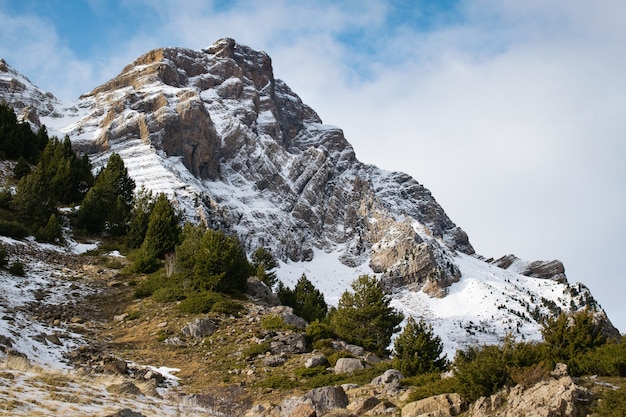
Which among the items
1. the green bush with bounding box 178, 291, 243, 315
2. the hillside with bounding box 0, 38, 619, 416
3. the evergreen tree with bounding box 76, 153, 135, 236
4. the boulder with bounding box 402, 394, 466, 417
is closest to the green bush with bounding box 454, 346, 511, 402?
the boulder with bounding box 402, 394, 466, 417

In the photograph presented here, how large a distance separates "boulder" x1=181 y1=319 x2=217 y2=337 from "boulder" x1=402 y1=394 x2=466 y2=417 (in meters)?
13.5

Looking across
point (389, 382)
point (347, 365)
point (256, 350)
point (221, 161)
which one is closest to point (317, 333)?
point (256, 350)

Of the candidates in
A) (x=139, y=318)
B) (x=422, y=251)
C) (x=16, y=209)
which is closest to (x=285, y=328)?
(x=139, y=318)

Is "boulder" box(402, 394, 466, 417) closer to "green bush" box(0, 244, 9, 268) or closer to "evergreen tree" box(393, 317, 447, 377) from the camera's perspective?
"evergreen tree" box(393, 317, 447, 377)

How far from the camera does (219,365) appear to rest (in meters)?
20.7

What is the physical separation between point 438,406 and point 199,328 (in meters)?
14.6

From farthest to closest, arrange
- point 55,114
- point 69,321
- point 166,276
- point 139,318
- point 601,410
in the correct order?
1. point 55,114
2. point 166,276
3. point 139,318
4. point 69,321
5. point 601,410

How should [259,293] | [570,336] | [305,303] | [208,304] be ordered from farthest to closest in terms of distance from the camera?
[305,303], [259,293], [208,304], [570,336]

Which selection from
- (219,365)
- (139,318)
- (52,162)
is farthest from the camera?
(52,162)

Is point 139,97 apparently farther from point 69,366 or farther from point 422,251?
point 69,366

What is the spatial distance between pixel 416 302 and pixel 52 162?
440ft

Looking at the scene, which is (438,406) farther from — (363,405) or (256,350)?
(256,350)

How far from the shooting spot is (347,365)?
19797 millimetres

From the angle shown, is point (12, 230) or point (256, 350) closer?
point (256, 350)
